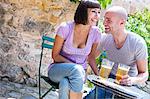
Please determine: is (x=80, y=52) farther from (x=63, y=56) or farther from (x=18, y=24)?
(x=18, y=24)

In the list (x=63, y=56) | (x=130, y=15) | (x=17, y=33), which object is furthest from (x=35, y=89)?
(x=130, y=15)

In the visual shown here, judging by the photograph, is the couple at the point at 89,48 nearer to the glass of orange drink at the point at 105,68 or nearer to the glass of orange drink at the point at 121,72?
the glass of orange drink at the point at 121,72

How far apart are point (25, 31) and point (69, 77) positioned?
1.92 metres

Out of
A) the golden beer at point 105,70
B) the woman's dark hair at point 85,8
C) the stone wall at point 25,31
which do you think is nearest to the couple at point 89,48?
the woman's dark hair at point 85,8

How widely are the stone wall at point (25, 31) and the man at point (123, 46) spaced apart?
190cm

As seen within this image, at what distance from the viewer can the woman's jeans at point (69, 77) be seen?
3006 millimetres

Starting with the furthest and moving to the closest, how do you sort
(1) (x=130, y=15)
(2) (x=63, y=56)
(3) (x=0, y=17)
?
1. (1) (x=130, y=15)
2. (3) (x=0, y=17)
3. (2) (x=63, y=56)

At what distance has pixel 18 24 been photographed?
4766 millimetres

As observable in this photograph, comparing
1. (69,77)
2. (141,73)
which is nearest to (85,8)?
(69,77)

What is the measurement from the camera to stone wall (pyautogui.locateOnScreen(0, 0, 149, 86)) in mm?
4742

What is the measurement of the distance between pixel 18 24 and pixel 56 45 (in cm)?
169

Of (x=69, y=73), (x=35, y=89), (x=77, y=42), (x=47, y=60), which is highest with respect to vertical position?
(x=77, y=42)

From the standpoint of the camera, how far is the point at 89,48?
10.9 feet

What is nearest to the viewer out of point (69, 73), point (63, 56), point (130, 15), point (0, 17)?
point (69, 73)
